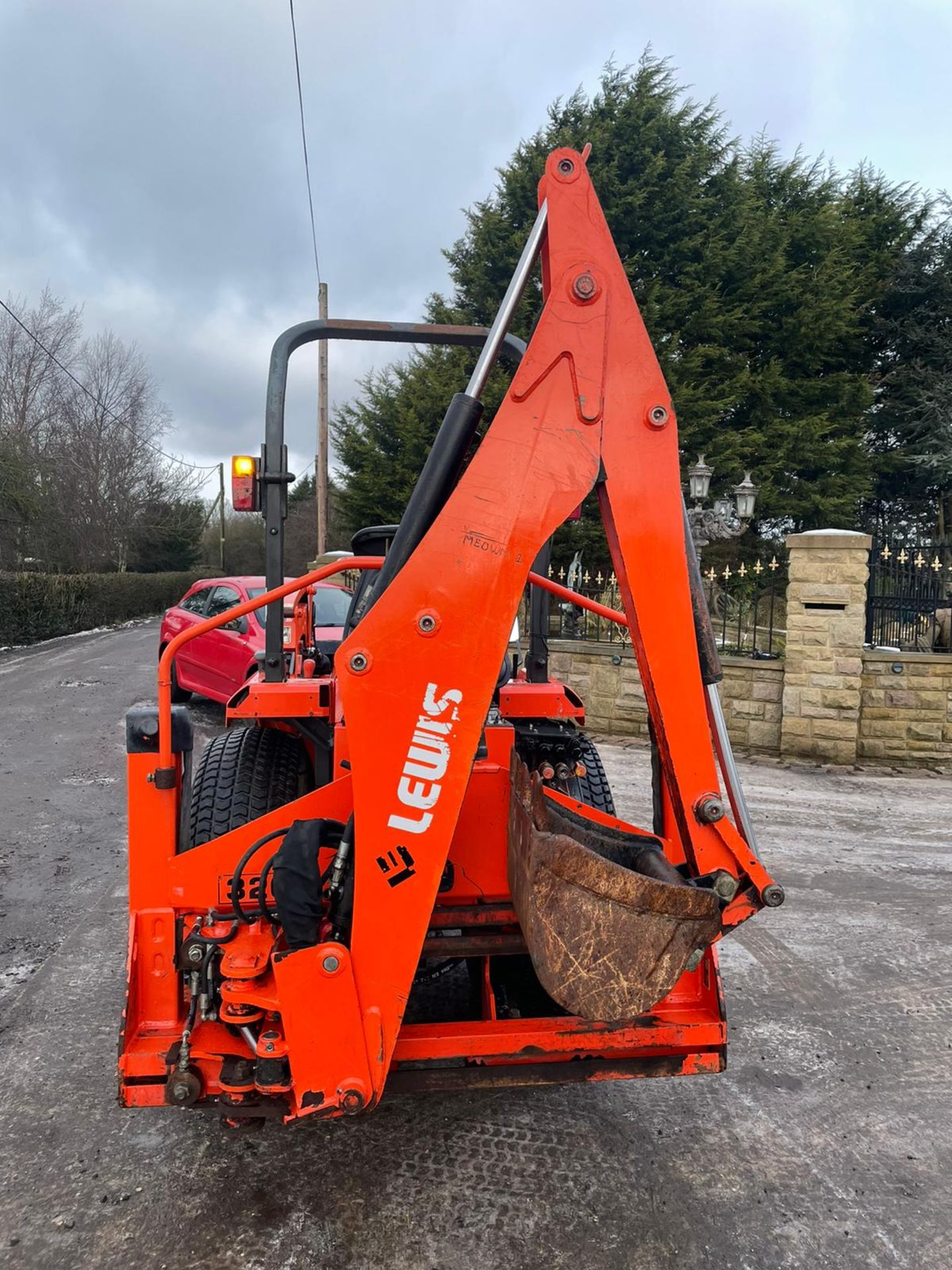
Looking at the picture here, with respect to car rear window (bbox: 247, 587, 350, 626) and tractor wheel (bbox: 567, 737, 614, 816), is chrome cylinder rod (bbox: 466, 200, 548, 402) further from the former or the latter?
car rear window (bbox: 247, 587, 350, 626)

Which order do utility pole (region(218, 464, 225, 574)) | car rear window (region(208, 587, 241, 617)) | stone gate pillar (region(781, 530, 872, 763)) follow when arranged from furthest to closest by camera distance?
1. utility pole (region(218, 464, 225, 574))
2. car rear window (region(208, 587, 241, 617))
3. stone gate pillar (region(781, 530, 872, 763))

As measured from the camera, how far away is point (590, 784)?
131 inches

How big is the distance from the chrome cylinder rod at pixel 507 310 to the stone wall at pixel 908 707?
6961mm

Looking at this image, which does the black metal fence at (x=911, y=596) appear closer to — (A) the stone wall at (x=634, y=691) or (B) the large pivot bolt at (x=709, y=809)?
(A) the stone wall at (x=634, y=691)

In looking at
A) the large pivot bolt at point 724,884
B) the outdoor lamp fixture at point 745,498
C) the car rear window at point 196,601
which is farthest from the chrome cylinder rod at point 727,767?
the outdoor lamp fixture at point 745,498

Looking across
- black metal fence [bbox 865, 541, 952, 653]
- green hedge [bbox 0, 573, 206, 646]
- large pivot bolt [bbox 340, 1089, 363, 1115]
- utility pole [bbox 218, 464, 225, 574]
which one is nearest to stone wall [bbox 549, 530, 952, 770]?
black metal fence [bbox 865, 541, 952, 653]

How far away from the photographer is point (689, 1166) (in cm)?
244

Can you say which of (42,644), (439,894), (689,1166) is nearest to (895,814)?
(689,1166)

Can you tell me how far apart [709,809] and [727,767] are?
0.48 feet

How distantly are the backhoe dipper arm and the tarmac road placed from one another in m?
0.68

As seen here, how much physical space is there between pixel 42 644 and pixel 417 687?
19550 millimetres

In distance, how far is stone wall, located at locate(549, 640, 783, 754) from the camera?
8297 mm

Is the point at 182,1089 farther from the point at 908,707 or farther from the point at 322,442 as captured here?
the point at 322,442

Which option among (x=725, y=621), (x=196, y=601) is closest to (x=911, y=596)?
(x=725, y=621)
